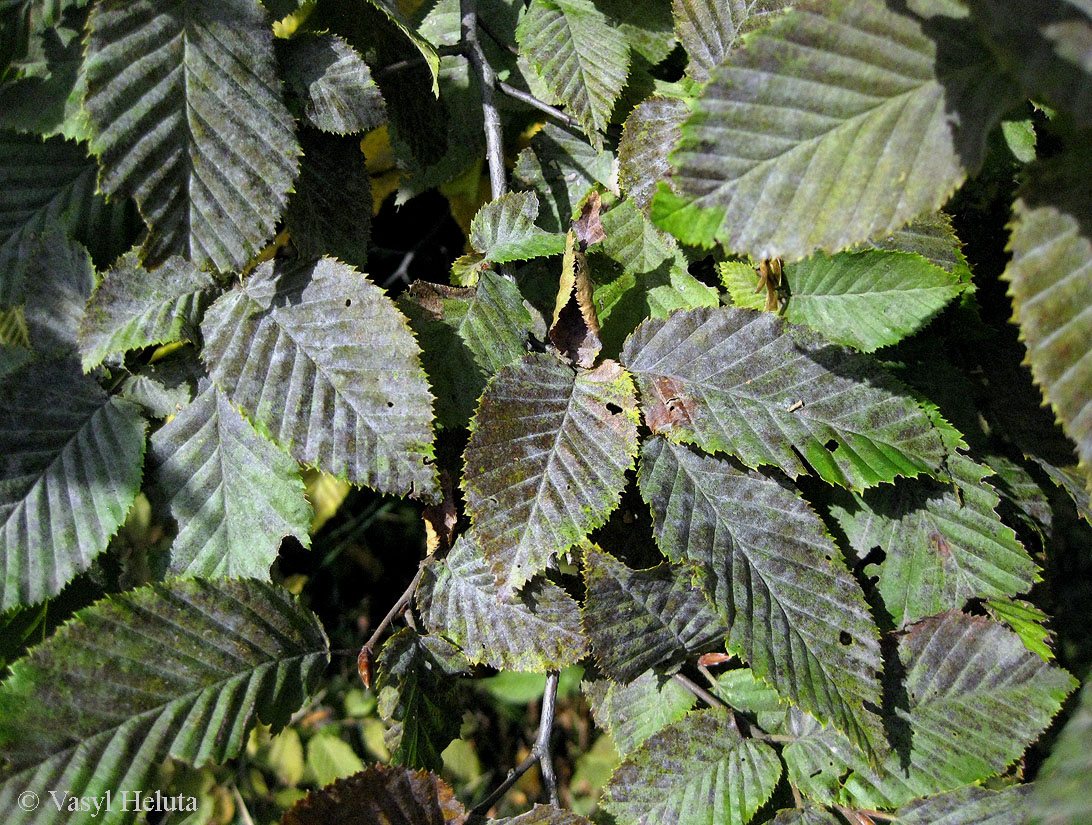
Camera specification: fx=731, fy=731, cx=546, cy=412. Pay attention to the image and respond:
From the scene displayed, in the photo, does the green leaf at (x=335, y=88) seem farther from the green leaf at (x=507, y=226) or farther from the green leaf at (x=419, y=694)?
the green leaf at (x=419, y=694)

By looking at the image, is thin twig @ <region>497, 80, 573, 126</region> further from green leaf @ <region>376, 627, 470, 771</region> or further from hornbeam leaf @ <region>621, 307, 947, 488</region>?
green leaf @ <region>376, 627, 470, 771</region>

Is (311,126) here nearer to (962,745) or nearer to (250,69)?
(250,69)

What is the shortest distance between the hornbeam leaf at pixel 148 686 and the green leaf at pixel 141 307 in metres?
0.33

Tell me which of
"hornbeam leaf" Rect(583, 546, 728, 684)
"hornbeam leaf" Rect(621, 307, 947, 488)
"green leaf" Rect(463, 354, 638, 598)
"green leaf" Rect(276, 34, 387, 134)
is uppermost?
"green leaf" Rect(276, 34, 387, 134)

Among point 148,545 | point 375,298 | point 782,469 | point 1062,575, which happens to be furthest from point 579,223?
point 1062,575

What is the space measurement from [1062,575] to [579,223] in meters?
2.53

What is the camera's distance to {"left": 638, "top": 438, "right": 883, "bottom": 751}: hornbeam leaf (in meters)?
0.92

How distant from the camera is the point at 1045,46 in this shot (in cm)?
53

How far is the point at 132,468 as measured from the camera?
1017 millimetres

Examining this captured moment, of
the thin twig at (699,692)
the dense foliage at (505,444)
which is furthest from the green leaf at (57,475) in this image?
the thin twig at (699,692)

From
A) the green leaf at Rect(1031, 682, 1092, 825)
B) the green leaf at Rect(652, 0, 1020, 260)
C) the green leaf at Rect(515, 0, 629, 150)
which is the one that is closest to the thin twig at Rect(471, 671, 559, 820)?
the green leaf at Rect(1031, 682, 1092, 825)

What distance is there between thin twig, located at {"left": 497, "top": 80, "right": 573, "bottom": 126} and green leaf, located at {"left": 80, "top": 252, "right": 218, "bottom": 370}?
22.6 inches

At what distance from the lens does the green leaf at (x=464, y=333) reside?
1018mm

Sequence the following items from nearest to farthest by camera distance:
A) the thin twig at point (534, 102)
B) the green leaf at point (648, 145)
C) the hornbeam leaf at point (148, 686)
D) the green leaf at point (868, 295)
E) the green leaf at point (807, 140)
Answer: the green leaf at point (807, 140) < the hornbeam leaf at point (148, 686) < the green leaf at point (868, 295) < the green leaf at point (648, 145) < the thin twig at point (534, 102)
